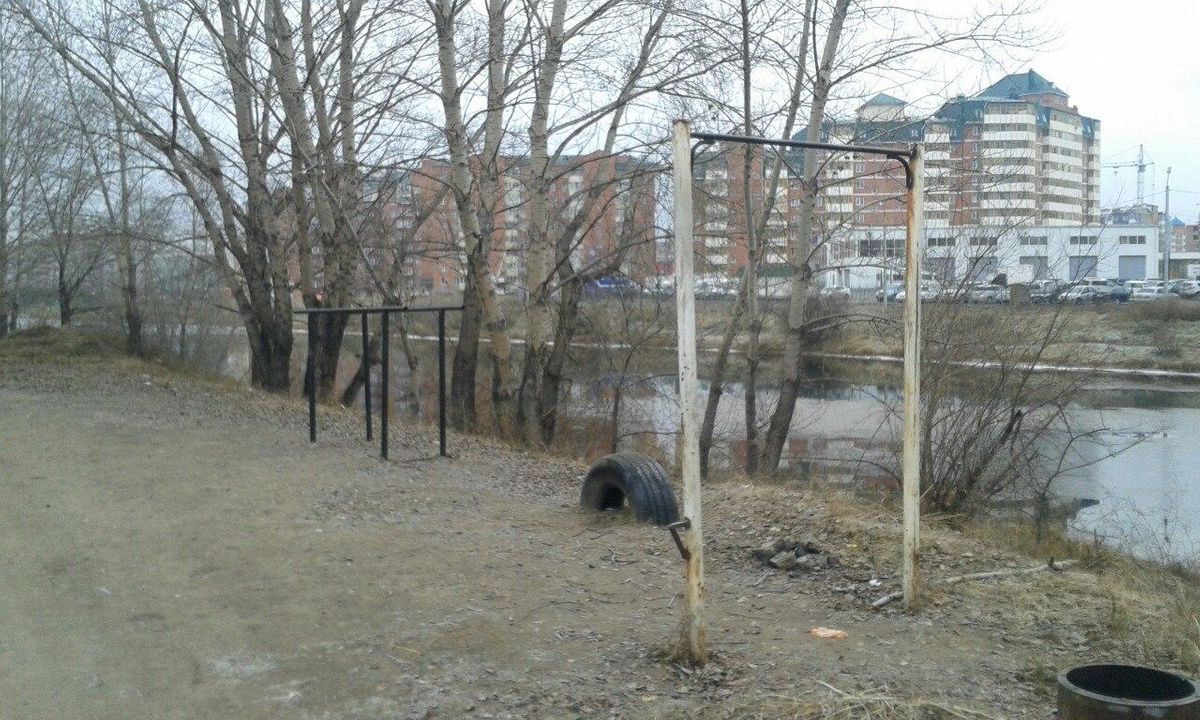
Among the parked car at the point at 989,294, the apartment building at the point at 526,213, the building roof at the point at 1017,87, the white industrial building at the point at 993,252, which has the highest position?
the building roof at the point at 1017,87

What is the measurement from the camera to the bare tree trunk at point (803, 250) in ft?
51.9

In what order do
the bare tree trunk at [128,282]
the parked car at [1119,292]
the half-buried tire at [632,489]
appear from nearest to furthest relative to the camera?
the half-buried tire at [632,489], the parked car at [1119,292], the bare tree trunk at [128,282]

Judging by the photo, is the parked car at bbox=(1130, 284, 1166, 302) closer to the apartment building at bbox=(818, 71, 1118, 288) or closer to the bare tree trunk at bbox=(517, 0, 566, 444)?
the apartment building at bbox=(818, 71, 1118, 288)

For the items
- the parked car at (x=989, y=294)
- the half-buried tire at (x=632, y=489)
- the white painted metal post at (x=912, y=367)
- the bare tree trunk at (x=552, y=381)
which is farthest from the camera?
the bare tree trunk at (x=552, y=381)

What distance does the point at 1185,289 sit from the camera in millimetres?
31906

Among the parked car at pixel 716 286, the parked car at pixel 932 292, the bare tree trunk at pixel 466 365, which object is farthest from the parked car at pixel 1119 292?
the bare tree trunk at pixel 466 365

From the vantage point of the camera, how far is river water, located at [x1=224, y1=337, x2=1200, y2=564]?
51.2ft

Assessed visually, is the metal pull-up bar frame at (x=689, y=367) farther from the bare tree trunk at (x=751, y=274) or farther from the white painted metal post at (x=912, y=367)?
the bare tree trunk at (x=751, y=274)

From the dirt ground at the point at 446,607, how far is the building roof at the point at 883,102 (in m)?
9.81

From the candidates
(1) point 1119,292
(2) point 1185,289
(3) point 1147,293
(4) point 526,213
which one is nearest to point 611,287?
(4) point 526,213

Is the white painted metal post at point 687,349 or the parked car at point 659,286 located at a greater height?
the parked car at point 659,286

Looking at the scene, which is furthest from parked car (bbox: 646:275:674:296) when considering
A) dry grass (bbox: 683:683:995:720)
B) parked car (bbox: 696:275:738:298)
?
dry grass (bbox: 683:683:995:720)

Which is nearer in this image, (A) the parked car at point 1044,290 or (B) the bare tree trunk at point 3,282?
(A) the parked car at point 1044,290

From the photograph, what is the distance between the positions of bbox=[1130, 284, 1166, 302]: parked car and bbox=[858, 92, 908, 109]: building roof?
13225 millimetres
